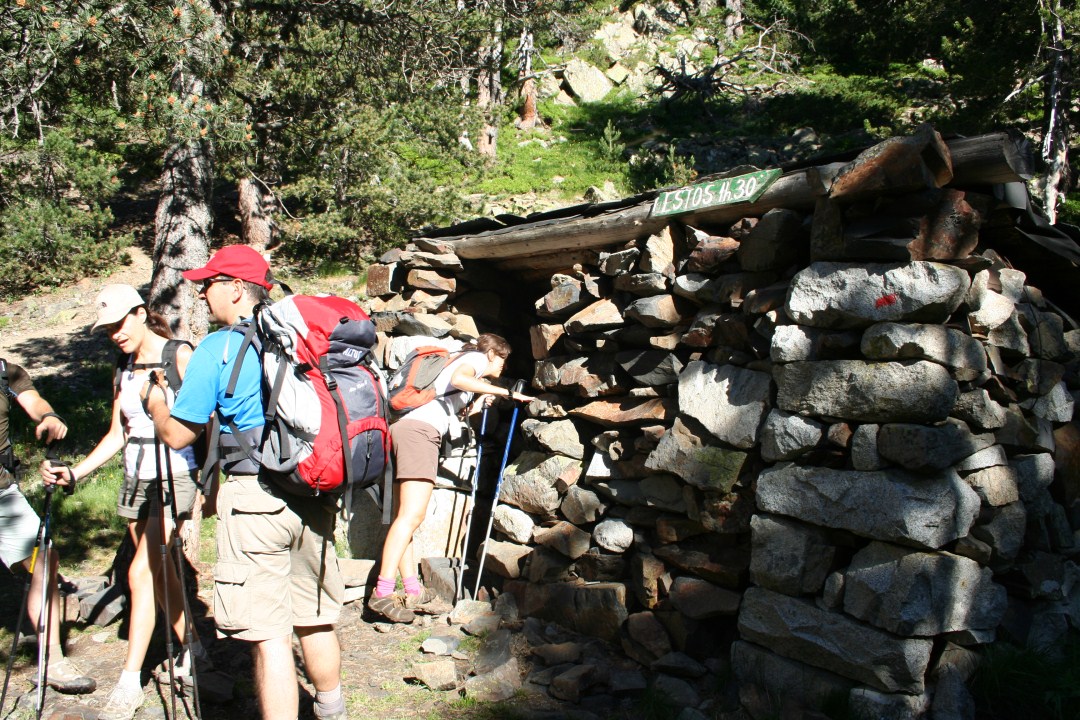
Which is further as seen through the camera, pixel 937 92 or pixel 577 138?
pixel 577 138

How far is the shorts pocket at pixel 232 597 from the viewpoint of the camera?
296cm

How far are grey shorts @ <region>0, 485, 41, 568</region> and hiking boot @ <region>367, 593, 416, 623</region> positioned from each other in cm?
201

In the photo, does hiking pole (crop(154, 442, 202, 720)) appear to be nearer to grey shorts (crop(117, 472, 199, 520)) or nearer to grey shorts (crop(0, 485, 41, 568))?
grey shorts (crop(117, 472, 199, 520))

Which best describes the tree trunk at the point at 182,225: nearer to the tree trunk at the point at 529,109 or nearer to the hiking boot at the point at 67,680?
the hiking boot at the point at 67,680

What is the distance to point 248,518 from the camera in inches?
119

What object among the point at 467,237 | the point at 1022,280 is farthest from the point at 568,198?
the point at 1022,280

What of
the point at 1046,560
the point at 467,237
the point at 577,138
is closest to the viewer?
the point at 1046,560

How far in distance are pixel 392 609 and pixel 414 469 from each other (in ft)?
3.07

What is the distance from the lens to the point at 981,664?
11.5ft

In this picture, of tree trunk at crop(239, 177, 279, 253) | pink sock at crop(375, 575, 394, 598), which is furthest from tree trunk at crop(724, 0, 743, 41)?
pink sock at crop(375, 575, 394, 598)

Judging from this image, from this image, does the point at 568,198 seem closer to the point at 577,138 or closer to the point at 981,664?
the point at 577,138

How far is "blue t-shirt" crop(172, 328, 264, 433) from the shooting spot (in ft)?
9.56

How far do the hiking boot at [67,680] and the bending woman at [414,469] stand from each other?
165cm

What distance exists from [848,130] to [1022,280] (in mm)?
13566
